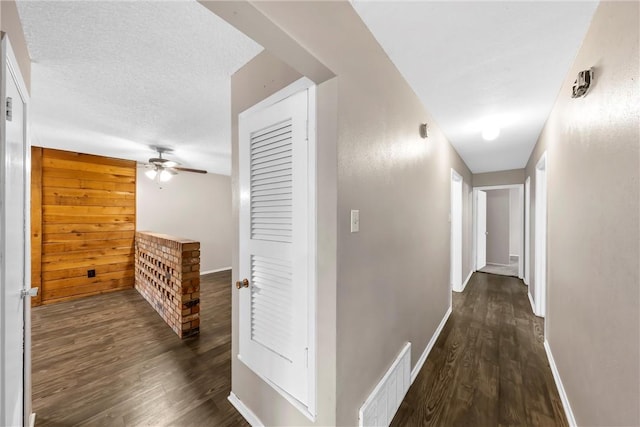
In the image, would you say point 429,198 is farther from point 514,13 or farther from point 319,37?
point 319,37

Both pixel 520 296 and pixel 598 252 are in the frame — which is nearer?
pixel 598 252

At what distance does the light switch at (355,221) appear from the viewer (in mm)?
1197

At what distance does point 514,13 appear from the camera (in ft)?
3.84

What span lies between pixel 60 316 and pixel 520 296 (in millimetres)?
6466

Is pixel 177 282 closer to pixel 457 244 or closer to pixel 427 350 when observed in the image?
pixel 427 350

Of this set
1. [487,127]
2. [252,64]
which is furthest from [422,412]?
[487,127]

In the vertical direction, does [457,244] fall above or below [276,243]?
below

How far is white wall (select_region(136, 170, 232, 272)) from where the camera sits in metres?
4.54

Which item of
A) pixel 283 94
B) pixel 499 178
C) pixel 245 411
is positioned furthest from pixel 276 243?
pixel 499 178

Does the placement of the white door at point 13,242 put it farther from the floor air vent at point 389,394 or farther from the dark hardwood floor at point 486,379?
the dark hardwood floor at point 486,379

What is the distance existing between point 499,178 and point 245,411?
5.87 meters

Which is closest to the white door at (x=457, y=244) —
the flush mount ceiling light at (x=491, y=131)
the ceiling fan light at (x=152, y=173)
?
the flush mount ceiling light at (x=491, y=131)

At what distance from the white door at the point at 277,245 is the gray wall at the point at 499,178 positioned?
5.42 metres

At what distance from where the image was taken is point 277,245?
4.46 ft
